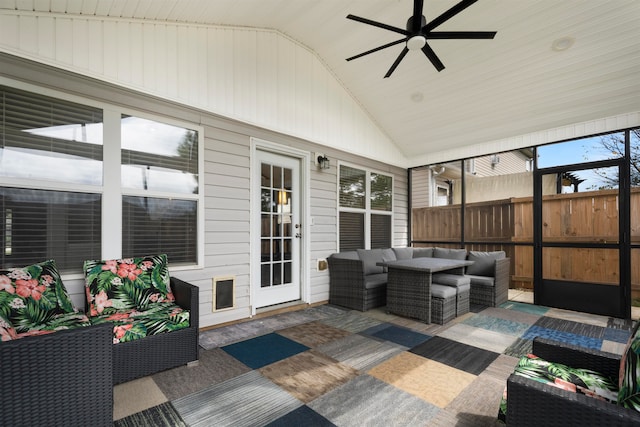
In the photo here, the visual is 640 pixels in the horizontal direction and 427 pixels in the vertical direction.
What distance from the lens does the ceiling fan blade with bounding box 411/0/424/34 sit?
2.60 m

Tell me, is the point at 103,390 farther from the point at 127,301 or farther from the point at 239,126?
the point at 239,126

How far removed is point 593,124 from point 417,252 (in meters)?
3.28

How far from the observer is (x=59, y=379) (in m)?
1.61

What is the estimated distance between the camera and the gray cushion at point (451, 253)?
5.21m

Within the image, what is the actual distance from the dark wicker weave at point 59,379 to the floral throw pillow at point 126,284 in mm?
989

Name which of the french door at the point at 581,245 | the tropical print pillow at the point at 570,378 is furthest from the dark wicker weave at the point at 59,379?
the french door at the point at 581,245

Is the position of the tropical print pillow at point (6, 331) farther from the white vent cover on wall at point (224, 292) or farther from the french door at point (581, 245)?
the french door at point (581, 245)

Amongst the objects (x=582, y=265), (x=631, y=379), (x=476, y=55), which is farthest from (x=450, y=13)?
(x=582, y=265)

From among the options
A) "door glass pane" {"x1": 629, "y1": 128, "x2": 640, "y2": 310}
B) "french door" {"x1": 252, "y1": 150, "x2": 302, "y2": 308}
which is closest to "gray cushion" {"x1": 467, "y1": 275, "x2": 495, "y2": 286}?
"door glass pane" {"x1": 629, "y1": 128, "x2": 640, "y2": 310}

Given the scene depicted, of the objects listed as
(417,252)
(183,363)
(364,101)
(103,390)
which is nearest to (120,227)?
(183,363)

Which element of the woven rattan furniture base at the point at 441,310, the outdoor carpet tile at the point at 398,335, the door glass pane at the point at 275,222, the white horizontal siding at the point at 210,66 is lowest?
the outdoor carpet tile at the point at 398,335

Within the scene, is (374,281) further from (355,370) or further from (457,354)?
(355,370)

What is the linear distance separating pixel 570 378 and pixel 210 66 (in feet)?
13.9

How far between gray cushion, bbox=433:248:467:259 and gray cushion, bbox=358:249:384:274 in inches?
43.6
